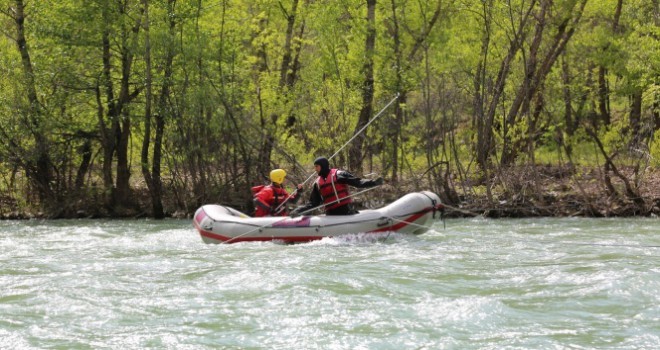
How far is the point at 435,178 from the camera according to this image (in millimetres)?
16219

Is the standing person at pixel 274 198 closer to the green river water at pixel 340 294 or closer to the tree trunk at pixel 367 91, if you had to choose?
the green river water at pixel 340 294

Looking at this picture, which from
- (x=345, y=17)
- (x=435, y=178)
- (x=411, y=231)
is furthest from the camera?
(x=345, y=17)

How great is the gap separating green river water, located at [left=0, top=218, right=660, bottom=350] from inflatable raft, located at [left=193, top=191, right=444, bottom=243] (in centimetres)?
19

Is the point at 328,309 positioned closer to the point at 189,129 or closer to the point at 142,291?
the point at 142,291

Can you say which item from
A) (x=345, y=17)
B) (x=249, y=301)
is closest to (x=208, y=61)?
(x=345, y=17)

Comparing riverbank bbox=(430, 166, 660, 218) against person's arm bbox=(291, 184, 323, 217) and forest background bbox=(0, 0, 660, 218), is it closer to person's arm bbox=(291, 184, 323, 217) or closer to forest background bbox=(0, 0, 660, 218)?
forest background bbox=(0, 0, 660, 218)

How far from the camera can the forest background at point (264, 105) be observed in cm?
1653

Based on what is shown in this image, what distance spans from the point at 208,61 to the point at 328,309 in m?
11.5

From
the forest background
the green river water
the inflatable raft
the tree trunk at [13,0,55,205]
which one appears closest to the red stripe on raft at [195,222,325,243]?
the inflatable raft

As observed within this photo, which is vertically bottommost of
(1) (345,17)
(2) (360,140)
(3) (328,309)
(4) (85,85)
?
(3) (328,309)

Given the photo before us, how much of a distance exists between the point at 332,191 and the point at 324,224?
1.51 ft

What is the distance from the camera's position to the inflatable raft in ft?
36.3

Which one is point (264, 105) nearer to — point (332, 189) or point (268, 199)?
point (268, 199)

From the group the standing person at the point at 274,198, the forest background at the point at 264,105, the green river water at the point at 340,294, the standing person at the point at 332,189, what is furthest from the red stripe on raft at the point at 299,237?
the forest background at the point at 264,105
